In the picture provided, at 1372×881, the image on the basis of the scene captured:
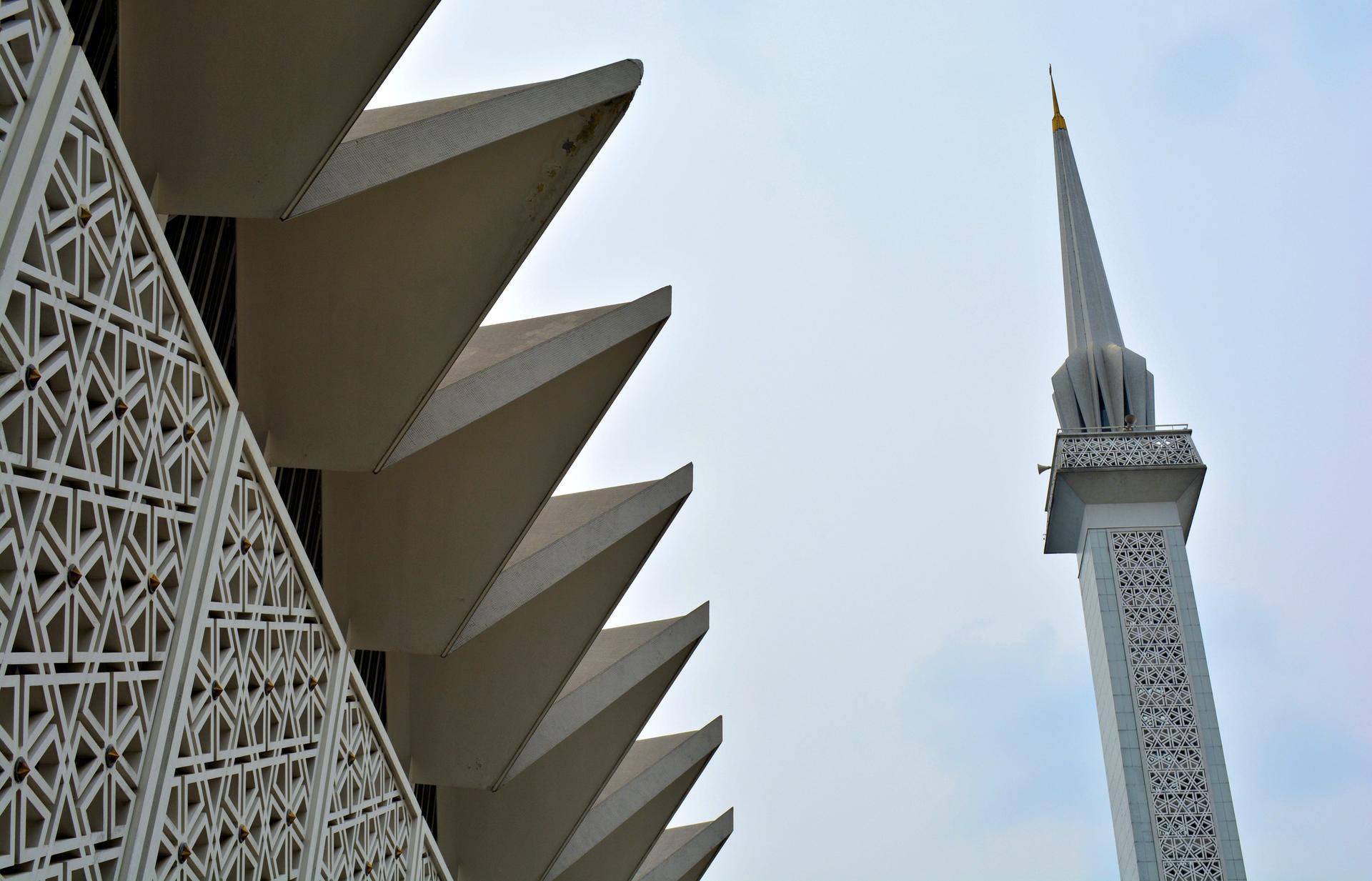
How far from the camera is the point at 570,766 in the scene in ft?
46.7

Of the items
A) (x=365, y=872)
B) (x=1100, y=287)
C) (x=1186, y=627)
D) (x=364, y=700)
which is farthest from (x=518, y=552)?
(x=1100, y=287)

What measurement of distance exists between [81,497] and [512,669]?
684 centimetres

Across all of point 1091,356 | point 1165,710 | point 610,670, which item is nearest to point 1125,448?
point 1091,356

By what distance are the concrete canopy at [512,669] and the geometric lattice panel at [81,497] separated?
5.64 meters

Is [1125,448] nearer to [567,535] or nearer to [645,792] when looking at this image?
[645,792]

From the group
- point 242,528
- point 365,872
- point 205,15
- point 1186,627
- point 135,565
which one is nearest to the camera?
point 135,565

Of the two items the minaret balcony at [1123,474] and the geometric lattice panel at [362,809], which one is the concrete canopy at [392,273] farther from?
the minaret balcony at [1123,474]

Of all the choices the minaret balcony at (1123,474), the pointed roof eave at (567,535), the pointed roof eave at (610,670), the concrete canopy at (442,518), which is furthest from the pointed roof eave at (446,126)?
the minaret balcony at (1123,474)

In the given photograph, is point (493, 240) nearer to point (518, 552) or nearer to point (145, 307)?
point (145, 307)

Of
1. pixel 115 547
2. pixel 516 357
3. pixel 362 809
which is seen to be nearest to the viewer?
pixel 115 547

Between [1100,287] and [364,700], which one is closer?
[364,700]

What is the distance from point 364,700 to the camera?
8.70 m

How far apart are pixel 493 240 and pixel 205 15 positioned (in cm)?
216

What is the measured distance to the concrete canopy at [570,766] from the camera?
13312 millimetres
